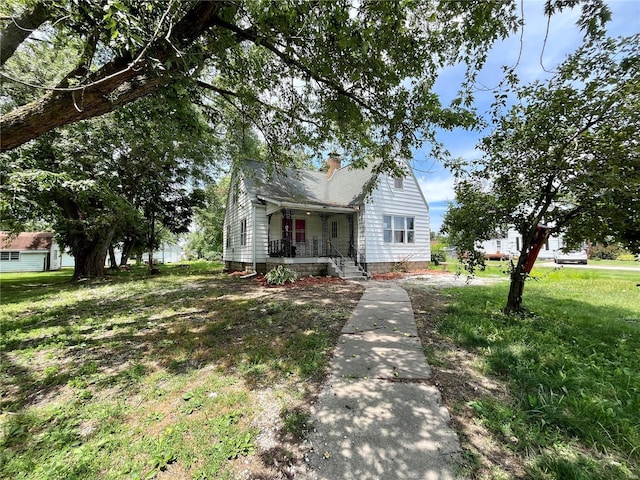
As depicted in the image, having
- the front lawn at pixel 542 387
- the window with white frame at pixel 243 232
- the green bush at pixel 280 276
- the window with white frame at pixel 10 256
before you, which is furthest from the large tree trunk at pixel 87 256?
the window with white frame at pixel 10 256

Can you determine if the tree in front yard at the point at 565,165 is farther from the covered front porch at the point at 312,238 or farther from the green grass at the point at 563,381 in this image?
the covered front porch at the point at 312,238

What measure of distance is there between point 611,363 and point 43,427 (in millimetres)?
6241

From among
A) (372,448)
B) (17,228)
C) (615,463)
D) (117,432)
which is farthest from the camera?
(17,228)

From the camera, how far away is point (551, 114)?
4.31 m

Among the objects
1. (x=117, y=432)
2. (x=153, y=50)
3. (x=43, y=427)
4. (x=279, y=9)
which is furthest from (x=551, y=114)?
(x=43, y=427)

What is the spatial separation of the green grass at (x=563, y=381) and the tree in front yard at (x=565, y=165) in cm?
105

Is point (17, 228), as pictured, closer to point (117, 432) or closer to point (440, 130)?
point (117, 432)

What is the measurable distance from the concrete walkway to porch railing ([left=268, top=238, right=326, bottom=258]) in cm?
811

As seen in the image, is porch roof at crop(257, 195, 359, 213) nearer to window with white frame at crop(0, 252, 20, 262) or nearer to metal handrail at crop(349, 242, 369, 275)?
metal handrail at crop(349, 242, 369, 275)

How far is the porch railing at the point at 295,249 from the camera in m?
→ 11.9

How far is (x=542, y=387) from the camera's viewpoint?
2.76 m

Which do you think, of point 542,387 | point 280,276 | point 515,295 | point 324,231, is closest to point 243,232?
point 324,231

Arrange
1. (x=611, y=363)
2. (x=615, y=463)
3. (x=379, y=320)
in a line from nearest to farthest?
(x=615, y=463)
(x=611, y=363)
(x=379, y=320)

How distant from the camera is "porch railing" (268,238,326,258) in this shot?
11.9 meters
